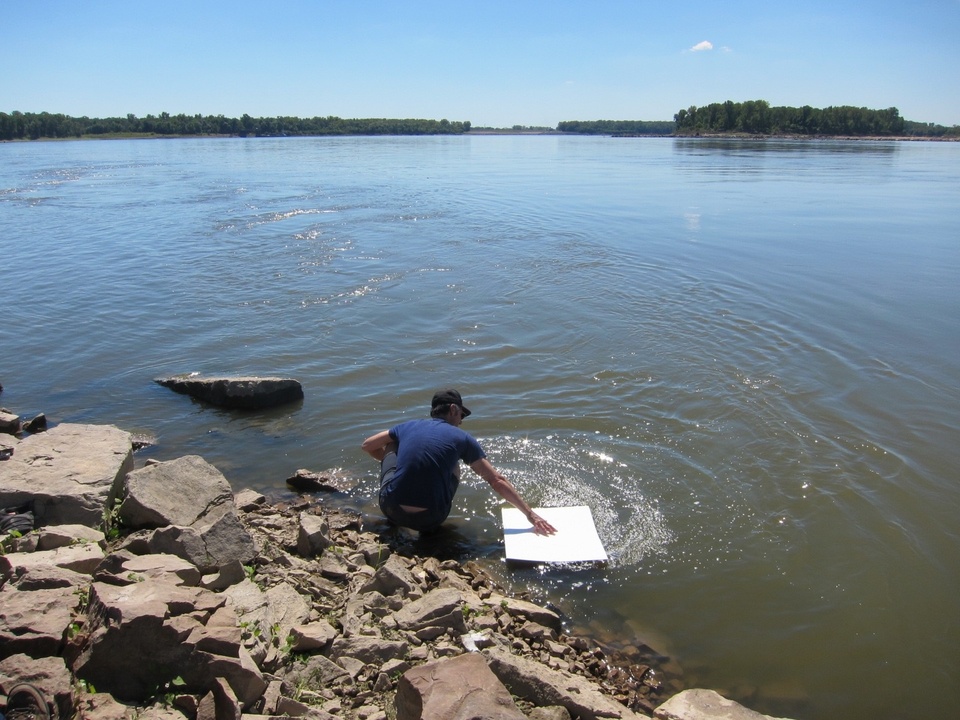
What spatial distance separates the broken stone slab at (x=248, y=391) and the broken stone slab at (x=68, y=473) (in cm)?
233

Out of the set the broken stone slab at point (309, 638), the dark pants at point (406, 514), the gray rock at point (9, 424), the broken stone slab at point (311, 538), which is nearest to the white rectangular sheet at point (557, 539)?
the dark pants at point (406, 514)

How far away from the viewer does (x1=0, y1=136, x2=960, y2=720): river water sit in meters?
5.76

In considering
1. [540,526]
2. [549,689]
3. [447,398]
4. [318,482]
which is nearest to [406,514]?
[447,398]

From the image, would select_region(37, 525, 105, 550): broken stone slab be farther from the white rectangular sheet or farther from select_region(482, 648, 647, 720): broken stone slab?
the white rectangular sheet

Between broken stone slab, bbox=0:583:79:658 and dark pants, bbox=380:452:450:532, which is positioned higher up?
broken stone slab, bbox=0:583:79:658

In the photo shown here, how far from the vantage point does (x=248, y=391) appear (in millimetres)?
9586

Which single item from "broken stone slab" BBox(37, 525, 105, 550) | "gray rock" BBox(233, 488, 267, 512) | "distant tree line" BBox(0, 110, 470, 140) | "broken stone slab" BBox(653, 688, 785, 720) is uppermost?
"distant tree line" BBox(0, 110, 470, 140)

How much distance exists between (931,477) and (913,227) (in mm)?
19749

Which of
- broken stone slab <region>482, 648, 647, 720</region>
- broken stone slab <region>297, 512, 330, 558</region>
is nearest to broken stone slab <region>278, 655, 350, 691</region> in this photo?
broken stone slab <region>482, 648, 647, 720</region>

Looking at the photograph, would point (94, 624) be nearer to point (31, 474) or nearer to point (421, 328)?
point (31, 474)

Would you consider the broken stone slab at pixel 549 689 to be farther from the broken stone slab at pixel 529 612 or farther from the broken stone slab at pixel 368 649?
the broken stone slab at pixel 529 612

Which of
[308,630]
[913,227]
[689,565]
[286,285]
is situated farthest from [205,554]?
[913,227]

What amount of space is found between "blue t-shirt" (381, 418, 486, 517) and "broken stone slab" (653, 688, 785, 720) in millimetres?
2785

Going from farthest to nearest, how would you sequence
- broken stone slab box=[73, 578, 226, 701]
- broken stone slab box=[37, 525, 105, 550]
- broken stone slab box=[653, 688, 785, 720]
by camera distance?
broken stone slab box=[37, 525, 105, 550] < broken stone slab box=[653, 688, 785, 720] < broken stone slab box=[73, 578, 226, 701]
